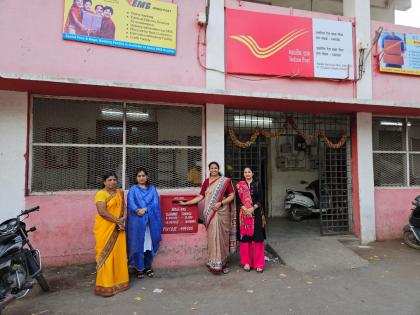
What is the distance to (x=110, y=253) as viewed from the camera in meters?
3.74

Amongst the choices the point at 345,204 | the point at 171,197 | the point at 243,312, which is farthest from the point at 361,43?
the point at 243,312

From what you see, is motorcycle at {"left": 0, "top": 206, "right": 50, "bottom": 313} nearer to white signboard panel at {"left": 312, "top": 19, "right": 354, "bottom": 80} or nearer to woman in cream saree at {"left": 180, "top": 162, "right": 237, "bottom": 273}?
woman in cream saree at {"left": 180, "top": 162, "right": 237, "bottom": 273}

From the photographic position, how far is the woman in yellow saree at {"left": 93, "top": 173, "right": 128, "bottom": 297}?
3.66m

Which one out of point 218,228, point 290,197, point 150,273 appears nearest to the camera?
point 150,273

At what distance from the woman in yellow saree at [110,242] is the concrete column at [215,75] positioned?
1920mm

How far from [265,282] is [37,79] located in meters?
3.92

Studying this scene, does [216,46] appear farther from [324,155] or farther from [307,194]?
[307,194]

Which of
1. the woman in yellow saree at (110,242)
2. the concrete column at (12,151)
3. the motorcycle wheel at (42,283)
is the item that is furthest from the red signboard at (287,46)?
the motorcycle wheel at (42,283)

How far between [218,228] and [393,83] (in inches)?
187

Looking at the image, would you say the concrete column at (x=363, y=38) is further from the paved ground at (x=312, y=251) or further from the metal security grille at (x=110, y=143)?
the metal security grille at (x=110, y=143)

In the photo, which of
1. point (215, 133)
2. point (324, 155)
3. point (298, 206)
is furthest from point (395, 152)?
point (215, 133)

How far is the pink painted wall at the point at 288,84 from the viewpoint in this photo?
5.48m

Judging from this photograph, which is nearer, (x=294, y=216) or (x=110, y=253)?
(x=110, y=253)

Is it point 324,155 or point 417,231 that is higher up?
point 324,155
